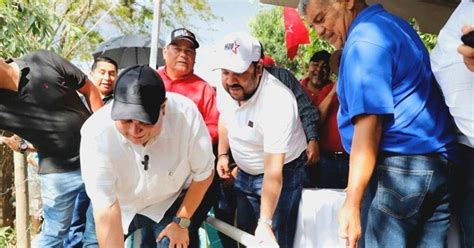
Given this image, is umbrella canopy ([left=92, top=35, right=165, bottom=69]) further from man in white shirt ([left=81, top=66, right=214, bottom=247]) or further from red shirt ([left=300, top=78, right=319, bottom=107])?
man in white shirt ([left=81, top=66, right=214, bottom=247])

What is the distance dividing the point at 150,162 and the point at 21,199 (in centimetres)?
267

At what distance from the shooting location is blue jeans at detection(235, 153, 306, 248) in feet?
9.31

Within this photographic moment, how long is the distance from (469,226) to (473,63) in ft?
2.05

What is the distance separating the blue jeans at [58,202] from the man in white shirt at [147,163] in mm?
674

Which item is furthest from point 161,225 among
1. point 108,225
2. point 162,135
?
point 162,135

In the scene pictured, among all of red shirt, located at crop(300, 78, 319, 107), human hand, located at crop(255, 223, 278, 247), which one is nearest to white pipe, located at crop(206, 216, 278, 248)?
human hand, located at crop(255, 223, 278, 247)

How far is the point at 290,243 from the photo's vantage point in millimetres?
2865

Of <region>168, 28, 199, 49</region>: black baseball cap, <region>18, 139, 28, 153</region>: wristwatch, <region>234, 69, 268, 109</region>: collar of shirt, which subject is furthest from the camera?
<region>18, 139, 28, 153</region>: wristwatch

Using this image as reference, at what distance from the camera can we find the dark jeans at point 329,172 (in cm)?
329

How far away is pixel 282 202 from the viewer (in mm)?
2840

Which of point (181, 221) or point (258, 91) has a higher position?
point (258, 91)

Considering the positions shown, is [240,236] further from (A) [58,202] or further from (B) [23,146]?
(B) [23,146]

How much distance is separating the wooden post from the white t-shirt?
3752mm

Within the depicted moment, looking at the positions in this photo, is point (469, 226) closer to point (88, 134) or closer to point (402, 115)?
point (402, 115)
